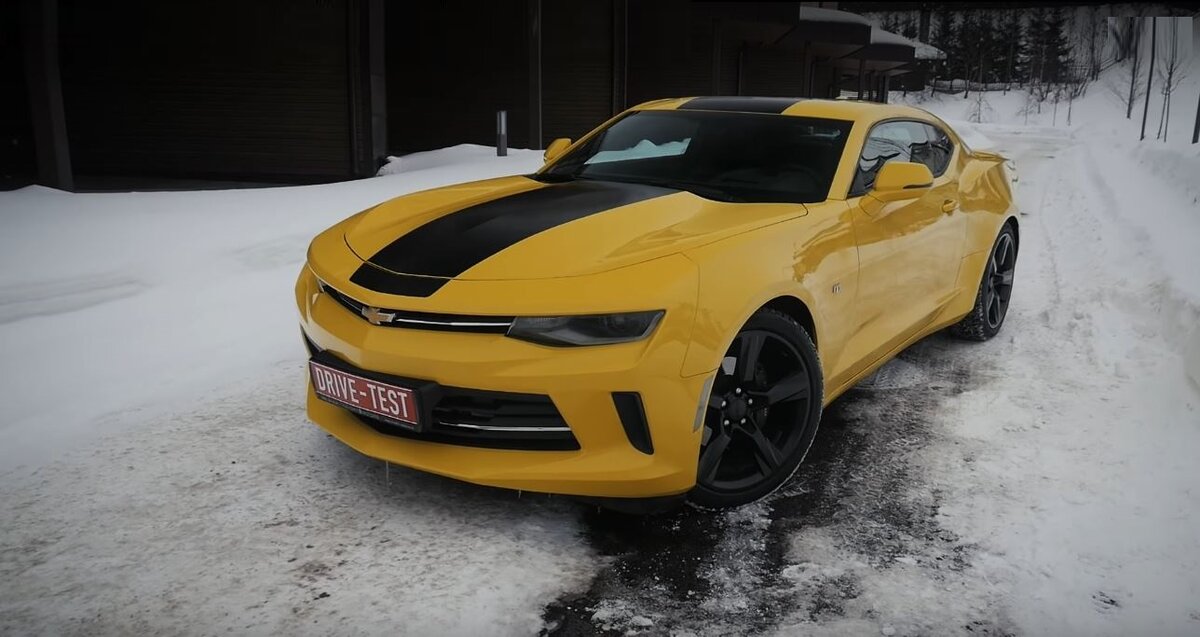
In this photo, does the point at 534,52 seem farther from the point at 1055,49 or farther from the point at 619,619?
the point at 1055,49

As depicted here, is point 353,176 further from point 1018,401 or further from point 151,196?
point 1018,401

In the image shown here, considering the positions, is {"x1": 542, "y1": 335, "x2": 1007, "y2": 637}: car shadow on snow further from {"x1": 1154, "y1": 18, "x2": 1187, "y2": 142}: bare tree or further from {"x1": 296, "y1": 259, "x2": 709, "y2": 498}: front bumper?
{"x1": 1154, "y1": 18, "x2": 1187, "y2": 142}: bare tree

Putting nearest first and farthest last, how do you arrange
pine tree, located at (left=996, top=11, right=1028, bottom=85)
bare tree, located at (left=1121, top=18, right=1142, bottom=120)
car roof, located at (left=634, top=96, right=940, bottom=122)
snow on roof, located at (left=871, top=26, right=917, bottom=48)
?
car roof, located at (left=634, top=96, right=940, bottom=122)
snow on roof, located at (left=871, top=26, right=917, bottom=48)
bare tree, located at (left=1121, top=18, right=1142, bottom=120)
pine tree, located at (left=996, top=11, right=1028, bottom=85)

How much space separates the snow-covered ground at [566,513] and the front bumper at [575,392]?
0.26 meters

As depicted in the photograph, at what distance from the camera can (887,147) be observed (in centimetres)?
418

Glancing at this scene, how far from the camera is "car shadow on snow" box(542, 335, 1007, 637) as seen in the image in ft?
7.95

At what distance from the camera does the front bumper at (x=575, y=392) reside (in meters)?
2.58

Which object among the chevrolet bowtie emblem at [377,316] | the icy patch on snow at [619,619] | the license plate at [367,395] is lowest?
the icy patch on snow at [619,619]

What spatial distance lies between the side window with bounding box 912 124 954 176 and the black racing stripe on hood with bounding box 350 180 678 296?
1.69 metres

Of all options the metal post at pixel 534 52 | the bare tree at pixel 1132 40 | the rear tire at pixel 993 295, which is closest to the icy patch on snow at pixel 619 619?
the rear tire at pixel 993 295

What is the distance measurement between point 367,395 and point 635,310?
86cm

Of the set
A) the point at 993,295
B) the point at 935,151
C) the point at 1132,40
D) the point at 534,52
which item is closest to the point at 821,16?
the point at 534,52

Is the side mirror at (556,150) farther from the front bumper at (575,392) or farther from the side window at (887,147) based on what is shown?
the front bumper at (575,392)

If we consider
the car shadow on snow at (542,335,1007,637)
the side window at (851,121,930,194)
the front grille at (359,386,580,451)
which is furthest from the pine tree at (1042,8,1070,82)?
the front grille at (359,386,580,451)
